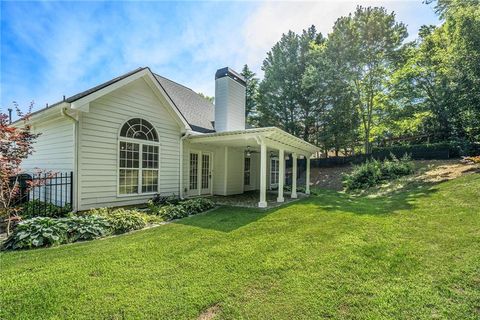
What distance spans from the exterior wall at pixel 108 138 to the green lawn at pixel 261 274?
8.11 feet

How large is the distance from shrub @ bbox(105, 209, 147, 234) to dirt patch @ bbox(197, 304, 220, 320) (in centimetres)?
377

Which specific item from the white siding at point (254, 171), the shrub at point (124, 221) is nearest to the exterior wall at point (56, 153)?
the shrub at point (124, 221)

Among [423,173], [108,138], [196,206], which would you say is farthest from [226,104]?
[423,173]

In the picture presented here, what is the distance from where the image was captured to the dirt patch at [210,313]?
8.18 feet

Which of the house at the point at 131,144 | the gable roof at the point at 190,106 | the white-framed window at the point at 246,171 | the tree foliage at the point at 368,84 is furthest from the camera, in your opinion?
the tree foliage at the point at 368,84

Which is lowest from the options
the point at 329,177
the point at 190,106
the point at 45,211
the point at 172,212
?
the point at 172,212

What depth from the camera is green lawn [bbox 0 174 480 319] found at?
2596 mm

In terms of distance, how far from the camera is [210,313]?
2.56 meters

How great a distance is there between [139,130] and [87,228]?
3730 millimetres

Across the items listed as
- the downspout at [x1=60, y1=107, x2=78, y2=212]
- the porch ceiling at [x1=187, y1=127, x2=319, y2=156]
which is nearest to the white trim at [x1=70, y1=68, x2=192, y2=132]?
the downspout at [x1=60, y1=107, x2=78, y2=212]

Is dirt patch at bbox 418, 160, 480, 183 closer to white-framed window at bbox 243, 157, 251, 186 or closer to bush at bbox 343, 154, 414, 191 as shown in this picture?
bush at bbox 343, 154, 414, 191

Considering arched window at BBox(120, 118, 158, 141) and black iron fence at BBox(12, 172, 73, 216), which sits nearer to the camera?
black iron fence at BBox(12, 172, 73, 216)

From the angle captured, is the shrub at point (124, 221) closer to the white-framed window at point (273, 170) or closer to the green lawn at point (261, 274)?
the green lawn at point (261, 274)

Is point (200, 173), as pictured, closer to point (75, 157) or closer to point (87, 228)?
point (75, 157)
